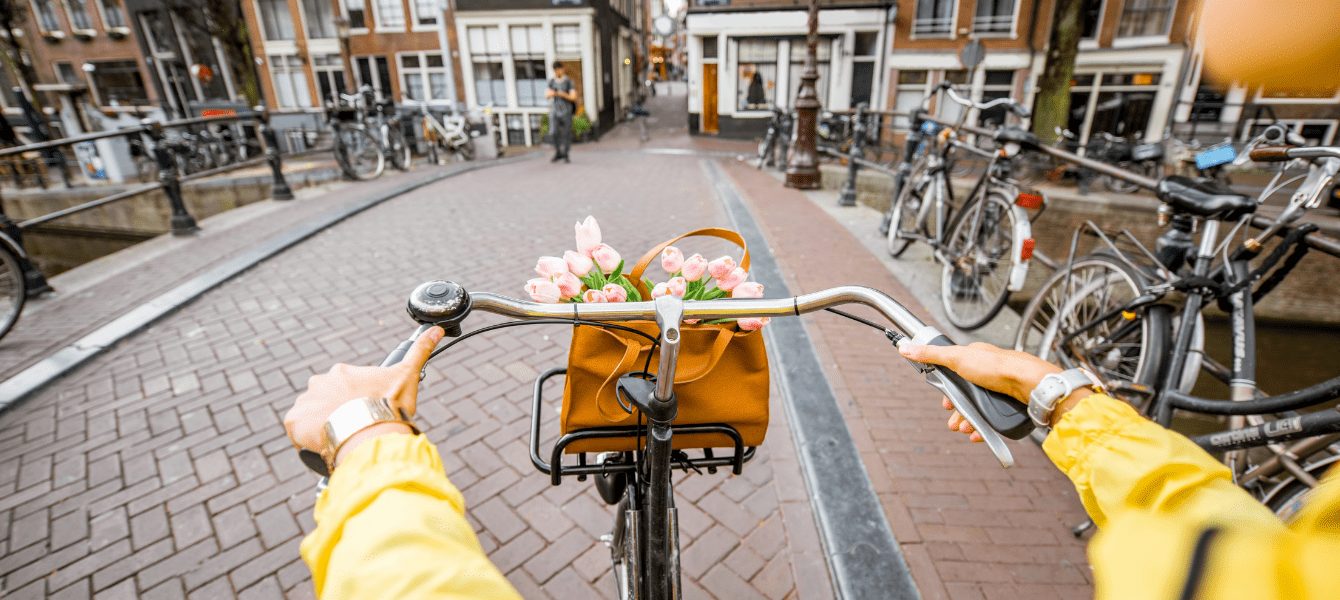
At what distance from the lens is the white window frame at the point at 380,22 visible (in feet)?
61.4

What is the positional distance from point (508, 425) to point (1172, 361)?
3.03 meters

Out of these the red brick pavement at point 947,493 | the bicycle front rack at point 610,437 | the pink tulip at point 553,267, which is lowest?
the red brick pavement at point 947,493

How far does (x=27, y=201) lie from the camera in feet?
47.3

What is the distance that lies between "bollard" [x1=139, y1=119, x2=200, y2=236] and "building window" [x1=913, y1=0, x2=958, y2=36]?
17.8 m

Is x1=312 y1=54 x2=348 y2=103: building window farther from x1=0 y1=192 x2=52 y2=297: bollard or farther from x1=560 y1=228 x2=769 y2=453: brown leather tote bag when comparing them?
x1=560 y1=228 x2=769 y2=453: brown leather tote bag

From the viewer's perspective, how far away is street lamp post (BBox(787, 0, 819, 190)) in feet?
28.7

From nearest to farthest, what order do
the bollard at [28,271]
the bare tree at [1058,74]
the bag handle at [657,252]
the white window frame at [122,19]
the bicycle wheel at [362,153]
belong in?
1. the bag handle at [657,252]
2. the bollard at [28,271]
3. the bicycle wheel at [362,153]
4. the bare tree at [1058,74]
5. the white window frame at [122,19]

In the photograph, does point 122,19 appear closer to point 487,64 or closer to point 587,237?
point 487,64

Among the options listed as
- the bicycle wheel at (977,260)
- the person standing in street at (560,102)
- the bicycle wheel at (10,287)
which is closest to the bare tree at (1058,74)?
the person standing in street at (560,102)

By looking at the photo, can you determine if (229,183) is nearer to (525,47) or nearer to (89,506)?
(525,47)

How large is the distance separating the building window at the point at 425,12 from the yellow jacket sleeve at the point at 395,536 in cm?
2112

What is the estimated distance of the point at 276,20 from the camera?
20422 mm

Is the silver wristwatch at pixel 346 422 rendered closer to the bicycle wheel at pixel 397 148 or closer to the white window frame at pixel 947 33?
the bicycle wheel at pixel 397 148

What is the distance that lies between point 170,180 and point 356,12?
53.0 ft
